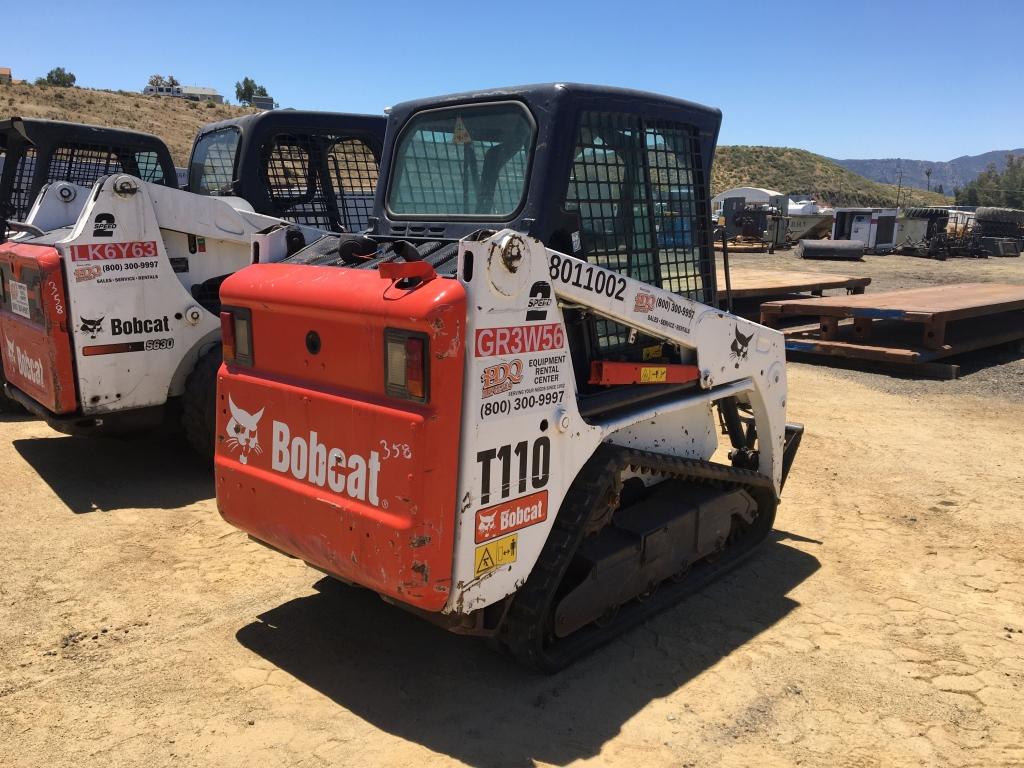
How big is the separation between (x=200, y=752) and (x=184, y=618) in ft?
3.71

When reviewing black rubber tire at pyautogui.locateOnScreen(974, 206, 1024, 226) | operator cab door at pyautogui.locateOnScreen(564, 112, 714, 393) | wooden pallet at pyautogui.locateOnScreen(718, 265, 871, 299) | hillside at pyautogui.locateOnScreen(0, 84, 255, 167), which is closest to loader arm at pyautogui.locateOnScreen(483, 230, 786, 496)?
operator cab door at pyautogui.locateOnScreen(564, 112, 714, 393)

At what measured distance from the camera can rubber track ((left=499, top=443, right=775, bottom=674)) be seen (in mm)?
3279

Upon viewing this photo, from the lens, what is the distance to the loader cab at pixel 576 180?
136 inches

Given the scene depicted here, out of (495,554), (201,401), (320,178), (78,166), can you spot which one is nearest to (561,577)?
(495,554)

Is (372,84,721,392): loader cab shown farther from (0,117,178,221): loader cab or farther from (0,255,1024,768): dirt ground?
(0,117,178,221): loader cab

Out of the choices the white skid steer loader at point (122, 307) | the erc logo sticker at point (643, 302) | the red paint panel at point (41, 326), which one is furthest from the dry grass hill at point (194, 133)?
the erc logo sticker at point (643, 302)

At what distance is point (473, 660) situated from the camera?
3621 mm

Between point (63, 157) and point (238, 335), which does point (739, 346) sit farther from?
point (63, 157)

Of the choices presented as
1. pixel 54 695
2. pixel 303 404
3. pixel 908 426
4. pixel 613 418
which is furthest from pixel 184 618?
pixel 908 426

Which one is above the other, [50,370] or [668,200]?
[668,200]

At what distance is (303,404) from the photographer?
10.7 ft

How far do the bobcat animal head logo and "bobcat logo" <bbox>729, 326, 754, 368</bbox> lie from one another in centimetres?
229

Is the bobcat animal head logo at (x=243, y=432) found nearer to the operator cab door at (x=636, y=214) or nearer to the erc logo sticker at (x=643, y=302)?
the operator cab door at (x=636, y=214)

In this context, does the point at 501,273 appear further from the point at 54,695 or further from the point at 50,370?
the point at 50,370
